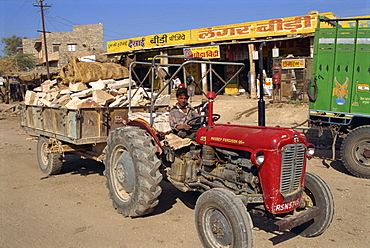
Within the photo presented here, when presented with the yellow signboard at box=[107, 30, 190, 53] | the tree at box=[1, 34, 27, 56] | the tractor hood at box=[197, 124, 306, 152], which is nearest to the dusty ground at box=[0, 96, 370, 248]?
the tractor hood at box=[197, 124, 306, 152]

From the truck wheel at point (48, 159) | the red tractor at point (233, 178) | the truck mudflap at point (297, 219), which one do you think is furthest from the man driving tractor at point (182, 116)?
the truck wheel at point (48, 159)

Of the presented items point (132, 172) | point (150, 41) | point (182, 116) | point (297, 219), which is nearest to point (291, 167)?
point (297, 219)

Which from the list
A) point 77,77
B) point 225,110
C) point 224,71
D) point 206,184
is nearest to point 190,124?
point 206,184

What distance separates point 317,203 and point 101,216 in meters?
2.97

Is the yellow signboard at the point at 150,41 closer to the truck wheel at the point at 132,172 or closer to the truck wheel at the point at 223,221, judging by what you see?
the truck wheel at the point at 132,172

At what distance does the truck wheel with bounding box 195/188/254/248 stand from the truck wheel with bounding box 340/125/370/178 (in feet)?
14.7

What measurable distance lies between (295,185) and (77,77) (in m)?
5.29

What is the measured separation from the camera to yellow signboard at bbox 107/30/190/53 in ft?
62.6

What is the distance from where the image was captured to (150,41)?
20641 mm

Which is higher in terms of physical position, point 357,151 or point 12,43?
point 12,43

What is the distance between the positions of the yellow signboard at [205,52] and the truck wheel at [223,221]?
14.4m

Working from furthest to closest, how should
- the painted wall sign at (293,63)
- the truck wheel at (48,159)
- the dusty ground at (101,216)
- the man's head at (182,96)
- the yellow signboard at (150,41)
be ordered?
1. the yellow signboard at (150,41)
2. the painted wall sign at (293,63)
3. the truck wheel at (48,159)
4. the man's head at (182,96)
5. the dusty ground at (101,216)

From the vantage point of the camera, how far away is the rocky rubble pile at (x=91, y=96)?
6.57 m

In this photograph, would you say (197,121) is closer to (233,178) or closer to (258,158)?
(233,178)
